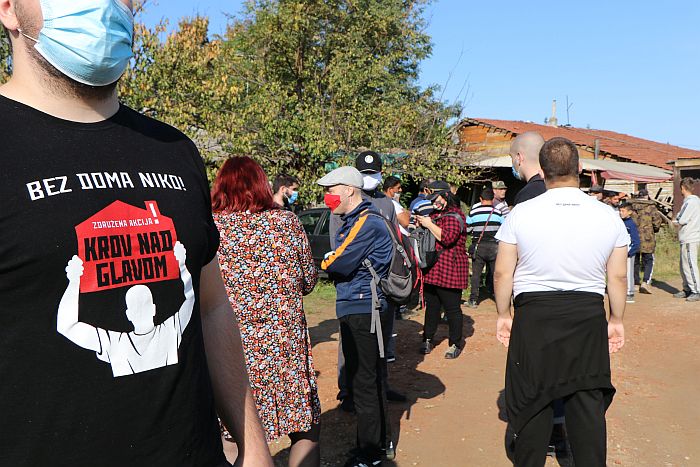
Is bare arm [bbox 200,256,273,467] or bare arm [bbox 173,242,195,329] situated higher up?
bare arm [bbox 173,242,195,329]

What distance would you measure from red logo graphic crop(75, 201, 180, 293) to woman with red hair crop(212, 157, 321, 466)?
2.20m

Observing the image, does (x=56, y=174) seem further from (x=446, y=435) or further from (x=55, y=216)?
(x=446, y=435)

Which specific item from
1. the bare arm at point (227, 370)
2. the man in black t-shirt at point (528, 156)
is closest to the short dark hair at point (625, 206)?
the man in black t-shirt at point (528, 156)

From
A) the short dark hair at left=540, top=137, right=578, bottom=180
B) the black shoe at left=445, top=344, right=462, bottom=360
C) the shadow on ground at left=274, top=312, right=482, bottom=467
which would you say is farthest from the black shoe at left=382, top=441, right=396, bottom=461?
the black shoe at left=445, top=344, right=462, bottom=360

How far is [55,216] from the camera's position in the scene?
1232mm

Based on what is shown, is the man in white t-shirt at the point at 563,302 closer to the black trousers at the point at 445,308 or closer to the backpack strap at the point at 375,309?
the backpack strap at the point at 375,309

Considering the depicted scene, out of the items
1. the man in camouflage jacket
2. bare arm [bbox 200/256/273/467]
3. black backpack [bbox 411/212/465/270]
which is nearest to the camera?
bare arm [bbox 200/256/273/467]

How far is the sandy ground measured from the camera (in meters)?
4.86

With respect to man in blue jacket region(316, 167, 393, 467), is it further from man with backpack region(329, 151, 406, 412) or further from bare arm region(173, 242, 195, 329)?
bare arm region(173, 242, 195, 329)

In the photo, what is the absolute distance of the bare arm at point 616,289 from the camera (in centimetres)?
371

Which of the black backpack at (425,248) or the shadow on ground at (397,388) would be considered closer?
the shadow on ground at (397,388)

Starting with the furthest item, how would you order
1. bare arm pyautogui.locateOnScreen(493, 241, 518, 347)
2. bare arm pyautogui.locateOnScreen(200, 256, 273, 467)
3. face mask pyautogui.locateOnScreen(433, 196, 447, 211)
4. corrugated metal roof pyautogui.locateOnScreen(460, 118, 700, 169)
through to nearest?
corrugated metal roof pyautogui.locateOnScreen(460, 118, 700, 169) < face mask pyautogui.locateOnScreen(433, 196, 447, 211) < bare arm pyautogui.locateOnScreen(493, 241, 518, 347) < bare arm pyautogui.locateOnScreen(200, 256, 273, 467)

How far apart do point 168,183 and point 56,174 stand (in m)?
0.25

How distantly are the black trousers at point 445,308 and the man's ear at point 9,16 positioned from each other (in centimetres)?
657
